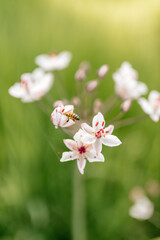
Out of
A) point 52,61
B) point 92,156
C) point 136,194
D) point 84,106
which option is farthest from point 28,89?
point 136,194

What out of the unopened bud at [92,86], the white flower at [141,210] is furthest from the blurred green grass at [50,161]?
the unopened bud at [92,86]

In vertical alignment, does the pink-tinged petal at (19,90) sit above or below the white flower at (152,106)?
above

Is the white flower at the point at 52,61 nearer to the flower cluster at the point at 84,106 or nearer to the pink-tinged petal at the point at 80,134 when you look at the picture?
the flower cluster at the point at 84,106

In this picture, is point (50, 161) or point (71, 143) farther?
point (50, 161)

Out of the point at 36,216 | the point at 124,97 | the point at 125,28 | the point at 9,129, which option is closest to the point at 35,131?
the point at 9,129

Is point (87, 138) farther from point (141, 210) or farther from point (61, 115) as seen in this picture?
point (141, 210)

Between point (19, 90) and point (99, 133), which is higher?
point (19, 90)

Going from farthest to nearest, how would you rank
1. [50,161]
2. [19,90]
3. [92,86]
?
[50,161] < [19,90] < [92,86]

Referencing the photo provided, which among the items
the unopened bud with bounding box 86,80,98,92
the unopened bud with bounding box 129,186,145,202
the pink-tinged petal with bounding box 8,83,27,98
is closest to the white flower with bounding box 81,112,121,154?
the unopened bud with bounding box 86,80,98,92
